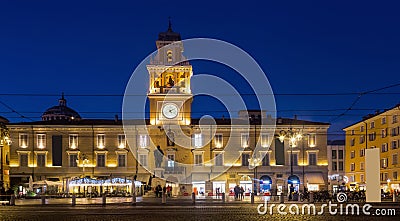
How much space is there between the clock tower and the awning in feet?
50.6

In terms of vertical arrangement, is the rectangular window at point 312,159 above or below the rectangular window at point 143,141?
below

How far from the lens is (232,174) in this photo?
6838cm

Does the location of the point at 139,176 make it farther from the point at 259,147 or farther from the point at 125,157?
the point at 259,147

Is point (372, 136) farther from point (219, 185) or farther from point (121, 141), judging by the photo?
point (121, 141)

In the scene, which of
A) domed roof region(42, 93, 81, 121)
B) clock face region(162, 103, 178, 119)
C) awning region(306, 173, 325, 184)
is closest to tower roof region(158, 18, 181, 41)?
clock face region(162, 103, 178, 119)

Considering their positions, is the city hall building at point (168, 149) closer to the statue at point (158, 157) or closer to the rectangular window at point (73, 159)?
the rectangular window at point (73, 159)

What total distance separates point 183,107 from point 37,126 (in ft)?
56.5

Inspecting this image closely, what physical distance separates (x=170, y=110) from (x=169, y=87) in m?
2.77

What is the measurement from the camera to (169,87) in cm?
7075

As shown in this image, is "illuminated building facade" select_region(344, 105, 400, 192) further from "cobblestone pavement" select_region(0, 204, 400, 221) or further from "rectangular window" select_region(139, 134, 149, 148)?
"cobblestone pavement" select_region(0, 204, 400, 221)

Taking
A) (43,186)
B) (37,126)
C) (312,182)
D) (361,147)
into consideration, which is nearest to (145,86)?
(37,126)

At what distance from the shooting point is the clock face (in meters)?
70.4

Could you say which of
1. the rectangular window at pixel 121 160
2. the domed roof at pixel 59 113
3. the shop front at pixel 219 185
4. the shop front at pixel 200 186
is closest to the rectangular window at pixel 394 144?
the shop front at pixel 219 185

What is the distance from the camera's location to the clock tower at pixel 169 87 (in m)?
70.2
